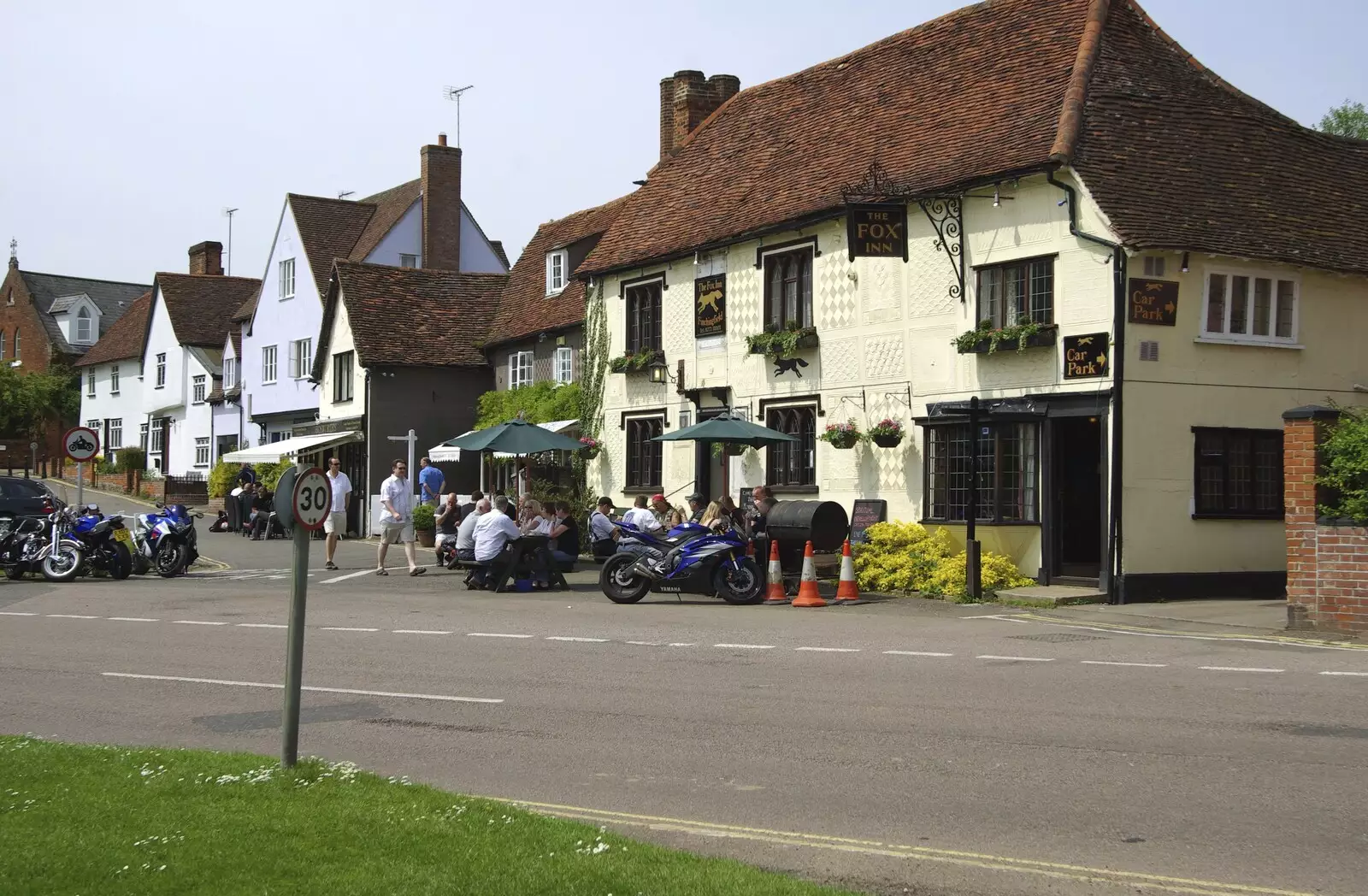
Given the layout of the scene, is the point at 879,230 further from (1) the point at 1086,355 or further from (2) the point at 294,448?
(2) the point at 294,448

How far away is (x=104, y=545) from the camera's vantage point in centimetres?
2506

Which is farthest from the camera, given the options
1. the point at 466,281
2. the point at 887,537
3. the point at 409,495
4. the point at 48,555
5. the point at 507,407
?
the point at 466,281

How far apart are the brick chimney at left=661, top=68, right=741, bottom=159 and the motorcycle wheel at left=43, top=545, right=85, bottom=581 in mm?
16303

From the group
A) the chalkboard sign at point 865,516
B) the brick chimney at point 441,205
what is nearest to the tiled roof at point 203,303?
the brick chimney at point 441,205

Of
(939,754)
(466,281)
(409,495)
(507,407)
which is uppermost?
(466,281)

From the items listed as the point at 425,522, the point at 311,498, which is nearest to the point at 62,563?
the point at 425,522

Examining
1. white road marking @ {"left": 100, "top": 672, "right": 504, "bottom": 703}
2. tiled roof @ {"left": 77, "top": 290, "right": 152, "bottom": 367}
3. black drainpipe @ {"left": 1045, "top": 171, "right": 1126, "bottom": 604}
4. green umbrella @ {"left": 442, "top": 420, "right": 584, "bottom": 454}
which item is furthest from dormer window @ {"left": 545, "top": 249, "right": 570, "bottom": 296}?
tiled roof @ {"left": 77, "top": 290, "right": 152, "bottom": 367}

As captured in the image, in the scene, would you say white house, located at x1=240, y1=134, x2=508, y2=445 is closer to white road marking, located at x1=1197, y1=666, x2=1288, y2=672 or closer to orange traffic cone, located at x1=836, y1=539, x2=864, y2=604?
orange traffic cone, located at x1=836, y1=539, x2=864, y2=604

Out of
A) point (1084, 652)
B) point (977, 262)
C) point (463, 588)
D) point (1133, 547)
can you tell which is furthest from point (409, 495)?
point (1084, 652)

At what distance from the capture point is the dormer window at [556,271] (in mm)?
37194

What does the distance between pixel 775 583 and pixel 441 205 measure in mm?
30347

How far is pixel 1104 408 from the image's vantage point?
2045 cm

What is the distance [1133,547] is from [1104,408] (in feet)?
6.44

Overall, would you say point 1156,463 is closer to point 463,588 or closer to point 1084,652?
point 1084,652
